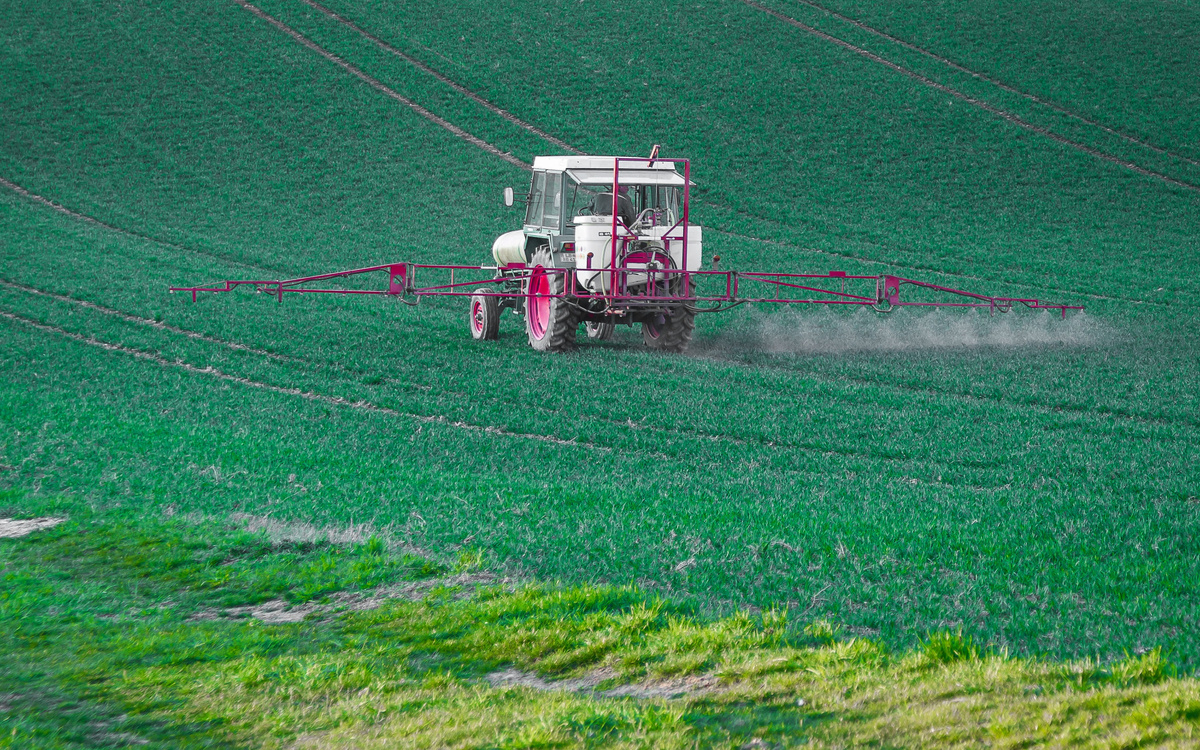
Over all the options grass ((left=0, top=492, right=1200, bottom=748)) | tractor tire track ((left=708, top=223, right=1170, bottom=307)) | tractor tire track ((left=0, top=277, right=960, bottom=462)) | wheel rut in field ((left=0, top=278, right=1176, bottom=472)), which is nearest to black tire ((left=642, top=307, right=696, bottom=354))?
wheel rut in field ((left=0, top=278, right=1176, bottom=472))

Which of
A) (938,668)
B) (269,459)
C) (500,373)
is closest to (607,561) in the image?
(938,668)

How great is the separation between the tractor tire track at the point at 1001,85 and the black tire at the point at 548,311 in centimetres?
2887

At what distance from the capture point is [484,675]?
5945 millimetres

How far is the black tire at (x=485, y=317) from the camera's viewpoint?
62.0ft

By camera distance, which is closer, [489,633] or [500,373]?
[489,633]

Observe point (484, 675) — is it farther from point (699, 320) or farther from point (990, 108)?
point (990, 108)

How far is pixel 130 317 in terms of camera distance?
20734 millimetres

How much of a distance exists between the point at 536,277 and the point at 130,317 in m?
8.01

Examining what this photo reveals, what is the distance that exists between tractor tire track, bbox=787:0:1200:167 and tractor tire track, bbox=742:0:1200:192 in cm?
151

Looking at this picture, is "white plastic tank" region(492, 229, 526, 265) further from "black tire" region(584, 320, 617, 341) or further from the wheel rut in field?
the wheel rut in field

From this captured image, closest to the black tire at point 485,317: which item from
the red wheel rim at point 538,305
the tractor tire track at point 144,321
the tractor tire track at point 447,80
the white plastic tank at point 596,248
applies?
the red wheel rim at point 538,305

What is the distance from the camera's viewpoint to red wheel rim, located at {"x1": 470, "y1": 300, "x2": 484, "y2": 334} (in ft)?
63.7

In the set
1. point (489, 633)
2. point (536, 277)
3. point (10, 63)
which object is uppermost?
point (10, 63)

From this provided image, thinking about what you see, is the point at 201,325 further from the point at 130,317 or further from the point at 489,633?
the point at 489,633
